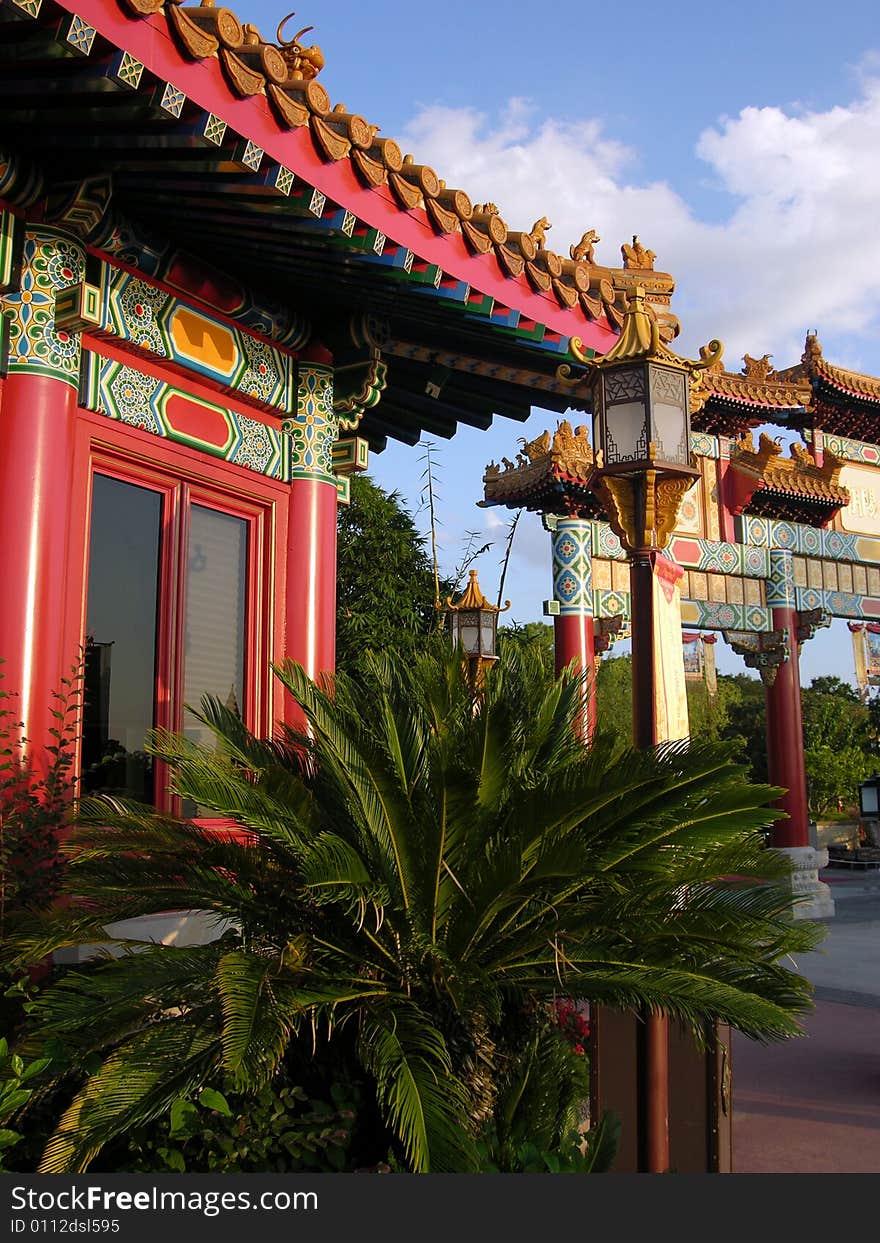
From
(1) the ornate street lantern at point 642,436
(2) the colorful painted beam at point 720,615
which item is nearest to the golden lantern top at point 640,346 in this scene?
(1) the ornate street lantern at point 642,436

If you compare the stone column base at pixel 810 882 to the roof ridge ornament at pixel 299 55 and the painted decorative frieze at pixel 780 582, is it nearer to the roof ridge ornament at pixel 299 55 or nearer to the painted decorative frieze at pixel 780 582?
the painted decorative frieze at pixel 780 582

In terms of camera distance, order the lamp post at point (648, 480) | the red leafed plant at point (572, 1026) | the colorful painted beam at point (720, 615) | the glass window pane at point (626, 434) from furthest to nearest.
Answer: the colorful painted beam at point (720, 615)
the red leafed plant at point (572, 1026)
the glass window pane at point (626, 434)
the lamp post at point (648, 480)

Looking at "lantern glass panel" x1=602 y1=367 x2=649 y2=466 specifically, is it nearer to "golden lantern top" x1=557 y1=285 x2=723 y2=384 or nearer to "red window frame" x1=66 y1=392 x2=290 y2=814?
"golden lantern top" x1=557 y1=285 x2=723 y2=384

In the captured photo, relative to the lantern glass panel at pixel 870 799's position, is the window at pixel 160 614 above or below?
above

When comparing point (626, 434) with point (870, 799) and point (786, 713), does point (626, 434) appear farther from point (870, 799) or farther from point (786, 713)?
point (870, 799)

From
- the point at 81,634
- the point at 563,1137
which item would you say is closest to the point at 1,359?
the point at 81,634

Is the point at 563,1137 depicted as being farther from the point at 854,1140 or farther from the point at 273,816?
the point at 854,1140

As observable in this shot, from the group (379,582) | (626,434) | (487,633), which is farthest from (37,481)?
(379,582)

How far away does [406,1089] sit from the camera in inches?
128

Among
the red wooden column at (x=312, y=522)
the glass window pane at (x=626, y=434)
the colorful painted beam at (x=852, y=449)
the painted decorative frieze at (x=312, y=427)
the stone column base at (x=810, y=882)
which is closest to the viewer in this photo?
the glass window pane at (x=626, y=434)

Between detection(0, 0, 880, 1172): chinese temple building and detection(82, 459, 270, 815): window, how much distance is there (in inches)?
0.6

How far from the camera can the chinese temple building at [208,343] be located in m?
4.60

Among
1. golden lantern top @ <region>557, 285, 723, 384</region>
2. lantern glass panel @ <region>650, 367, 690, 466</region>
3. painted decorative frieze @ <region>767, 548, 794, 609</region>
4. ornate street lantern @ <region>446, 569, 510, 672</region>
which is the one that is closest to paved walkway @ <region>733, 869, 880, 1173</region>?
lantern glass panel @ <region>650, 367, 690, 466</region>

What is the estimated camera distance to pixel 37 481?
16.5 feet
